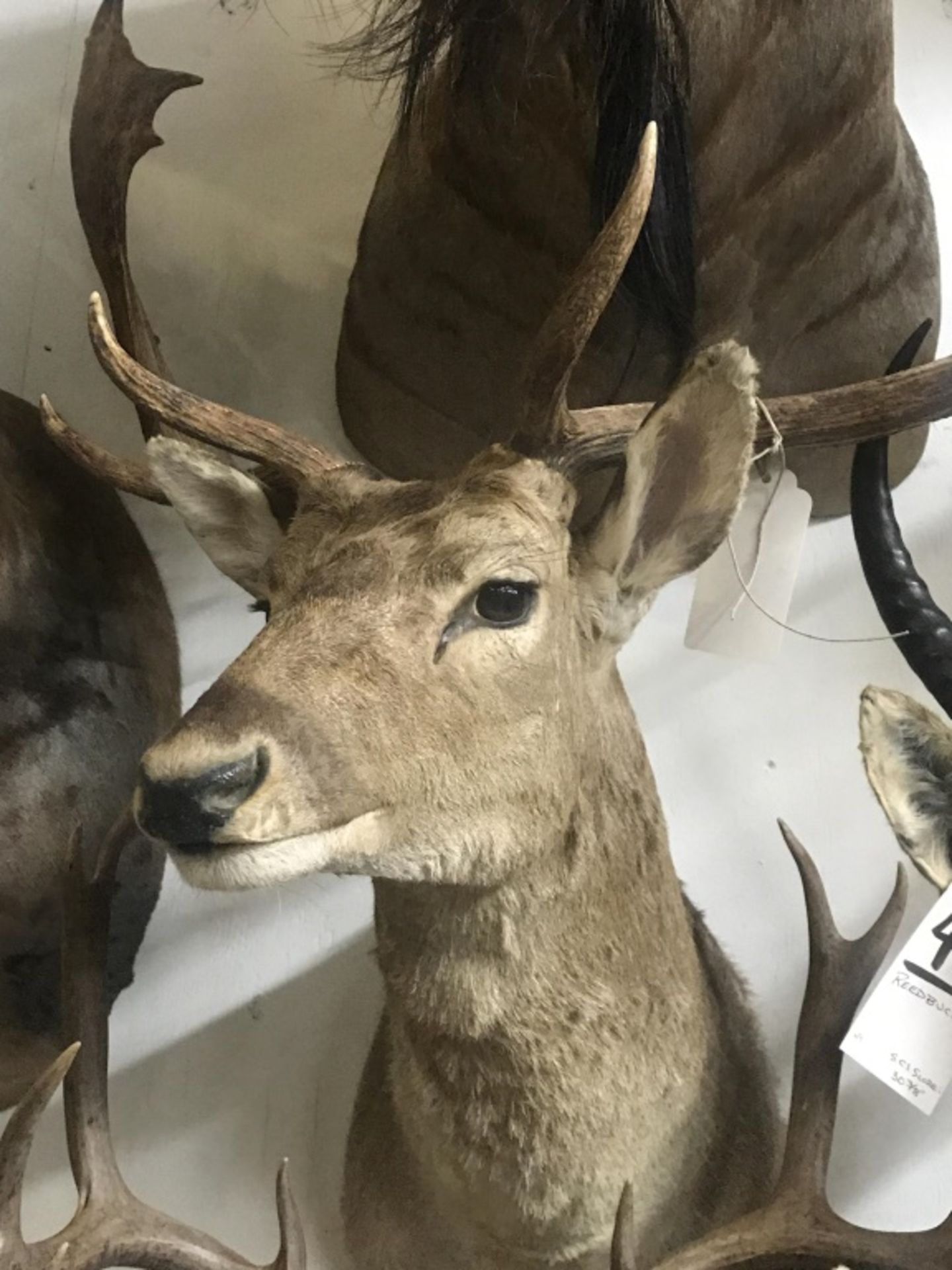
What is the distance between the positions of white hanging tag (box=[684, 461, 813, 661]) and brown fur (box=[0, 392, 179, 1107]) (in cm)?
69

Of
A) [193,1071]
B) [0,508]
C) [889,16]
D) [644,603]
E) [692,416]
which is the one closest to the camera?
[692,416]

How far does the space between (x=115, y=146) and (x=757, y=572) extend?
82 centimetres

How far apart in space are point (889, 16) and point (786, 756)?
87cm

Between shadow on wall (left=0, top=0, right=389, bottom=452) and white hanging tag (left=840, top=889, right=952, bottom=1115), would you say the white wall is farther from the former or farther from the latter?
white hanging tag (left=840, top=889, right=952, bottom=1115)

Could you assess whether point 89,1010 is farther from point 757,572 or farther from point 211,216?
point 211,216

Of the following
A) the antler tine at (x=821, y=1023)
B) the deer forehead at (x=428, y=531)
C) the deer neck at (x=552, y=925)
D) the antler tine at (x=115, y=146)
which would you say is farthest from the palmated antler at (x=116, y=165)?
the antler tine at (x=821, y=1023)

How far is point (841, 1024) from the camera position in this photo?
115cm

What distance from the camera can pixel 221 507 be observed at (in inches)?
43.1

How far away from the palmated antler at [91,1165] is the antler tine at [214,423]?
0.42m

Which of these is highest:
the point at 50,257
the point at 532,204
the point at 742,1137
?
the point at 50,257

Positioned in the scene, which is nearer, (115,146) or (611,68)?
(611,68)

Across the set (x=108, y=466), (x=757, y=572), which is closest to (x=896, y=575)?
(x=757, y=572)

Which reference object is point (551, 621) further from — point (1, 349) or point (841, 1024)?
point (1, 349)

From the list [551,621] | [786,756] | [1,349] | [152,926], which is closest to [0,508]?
[1,349]
